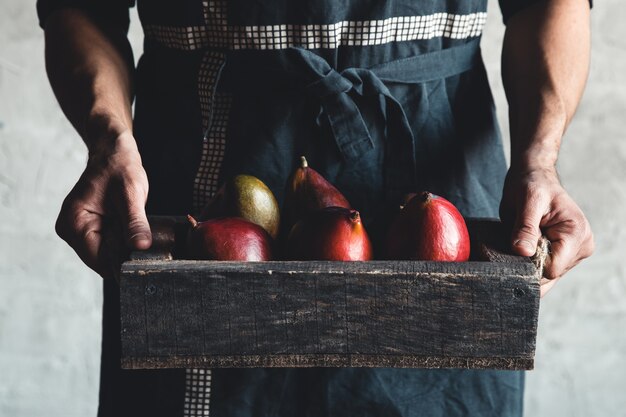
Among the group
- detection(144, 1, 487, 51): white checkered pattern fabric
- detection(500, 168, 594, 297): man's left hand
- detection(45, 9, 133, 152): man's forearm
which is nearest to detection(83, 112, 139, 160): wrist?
detection(45, 9, 133, 152): man's forearm

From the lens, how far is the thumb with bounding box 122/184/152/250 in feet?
2.21

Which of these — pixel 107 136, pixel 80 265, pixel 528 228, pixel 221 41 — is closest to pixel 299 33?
pixel 221 41

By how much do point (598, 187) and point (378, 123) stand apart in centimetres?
92

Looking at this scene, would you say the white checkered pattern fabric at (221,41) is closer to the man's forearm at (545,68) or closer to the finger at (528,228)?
the man's forearm at (545,68)

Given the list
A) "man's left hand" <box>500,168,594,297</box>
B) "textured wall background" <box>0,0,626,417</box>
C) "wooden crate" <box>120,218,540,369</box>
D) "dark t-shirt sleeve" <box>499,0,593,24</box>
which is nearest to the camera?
"wooden crate" <box>120,218,540,369</box>

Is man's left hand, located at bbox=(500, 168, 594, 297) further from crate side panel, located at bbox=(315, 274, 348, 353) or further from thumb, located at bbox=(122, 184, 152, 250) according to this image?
thumb, located at bbox=(122, 184, 152, 250)

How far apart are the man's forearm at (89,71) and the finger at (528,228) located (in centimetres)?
42

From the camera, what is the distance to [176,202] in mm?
935

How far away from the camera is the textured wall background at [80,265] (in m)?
1.63

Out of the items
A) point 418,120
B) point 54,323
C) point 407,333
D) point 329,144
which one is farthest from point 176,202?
point 54,323

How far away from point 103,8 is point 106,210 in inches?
14.2

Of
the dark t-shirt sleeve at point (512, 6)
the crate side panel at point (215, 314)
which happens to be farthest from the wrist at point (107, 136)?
the dark t-shirt sleeve at point (512, 6)

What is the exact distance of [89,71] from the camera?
947 mm

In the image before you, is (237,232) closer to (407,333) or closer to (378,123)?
(407,333)
